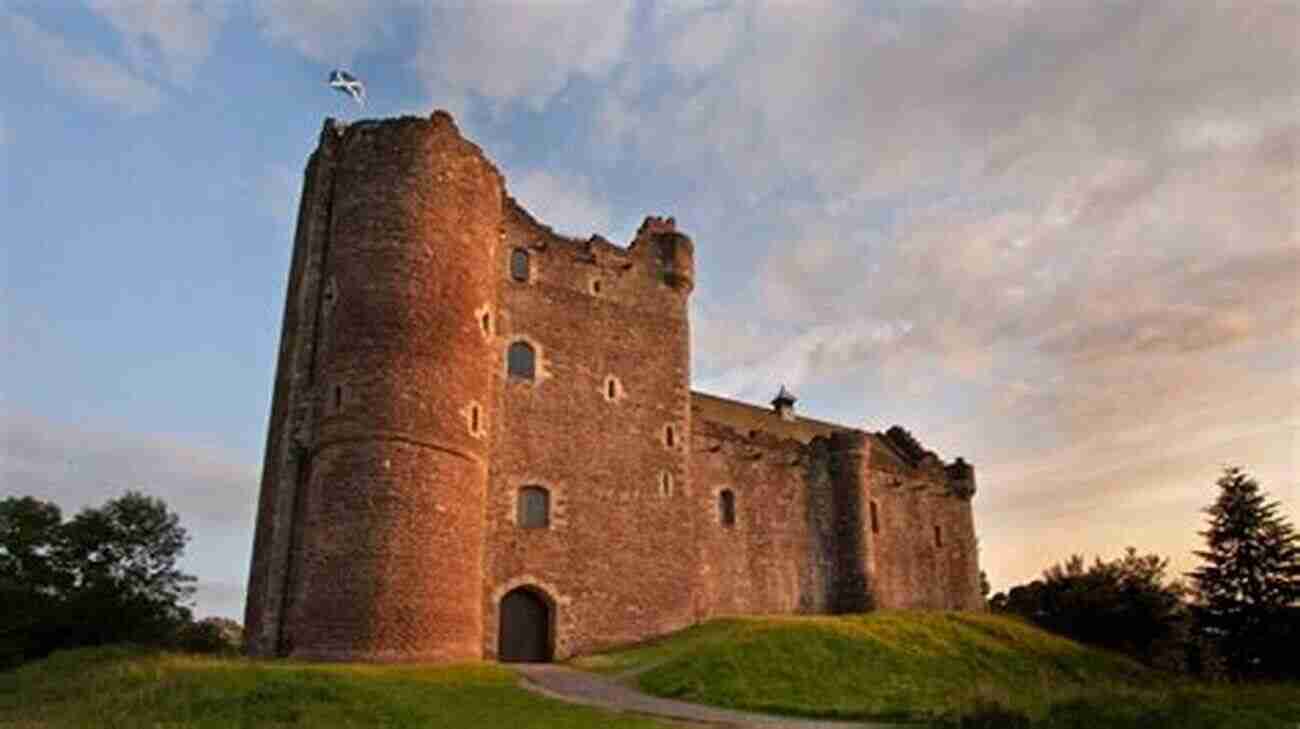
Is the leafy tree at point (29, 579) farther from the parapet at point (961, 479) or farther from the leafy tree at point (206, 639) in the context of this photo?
the parapet at point (961, 479)

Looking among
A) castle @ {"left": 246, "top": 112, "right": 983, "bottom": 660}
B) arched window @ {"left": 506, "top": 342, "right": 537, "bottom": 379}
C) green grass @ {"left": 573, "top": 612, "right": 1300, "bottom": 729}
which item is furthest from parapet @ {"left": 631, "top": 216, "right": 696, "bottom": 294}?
green grass @ {"left": 573, "top": 612, "right": 1300, "bottom": 729}

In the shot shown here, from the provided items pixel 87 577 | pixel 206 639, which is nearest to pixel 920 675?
pixel 206 639

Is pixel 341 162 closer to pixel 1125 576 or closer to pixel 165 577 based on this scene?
pixel 165 577

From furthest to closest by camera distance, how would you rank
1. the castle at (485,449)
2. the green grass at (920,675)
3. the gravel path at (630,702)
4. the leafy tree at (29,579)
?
the leafy tree at (29,579), the castle at (485,449), the gravel path at (630,702), the green grass at (920,675)

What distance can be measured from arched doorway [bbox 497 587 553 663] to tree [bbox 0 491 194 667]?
14.4 m

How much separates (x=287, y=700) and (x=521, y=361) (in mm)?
15002

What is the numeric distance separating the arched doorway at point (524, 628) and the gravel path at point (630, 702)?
141cm

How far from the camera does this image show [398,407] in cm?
2625

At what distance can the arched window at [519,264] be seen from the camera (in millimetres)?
32344

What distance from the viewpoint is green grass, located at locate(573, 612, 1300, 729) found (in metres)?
15.5

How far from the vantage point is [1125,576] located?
4509 centimetres

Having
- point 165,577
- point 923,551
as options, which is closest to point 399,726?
point 165,577

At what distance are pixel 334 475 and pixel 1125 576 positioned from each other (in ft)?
115

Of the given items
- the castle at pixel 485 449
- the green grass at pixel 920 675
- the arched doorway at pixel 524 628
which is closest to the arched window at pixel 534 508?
the castle at pixel 485 449
